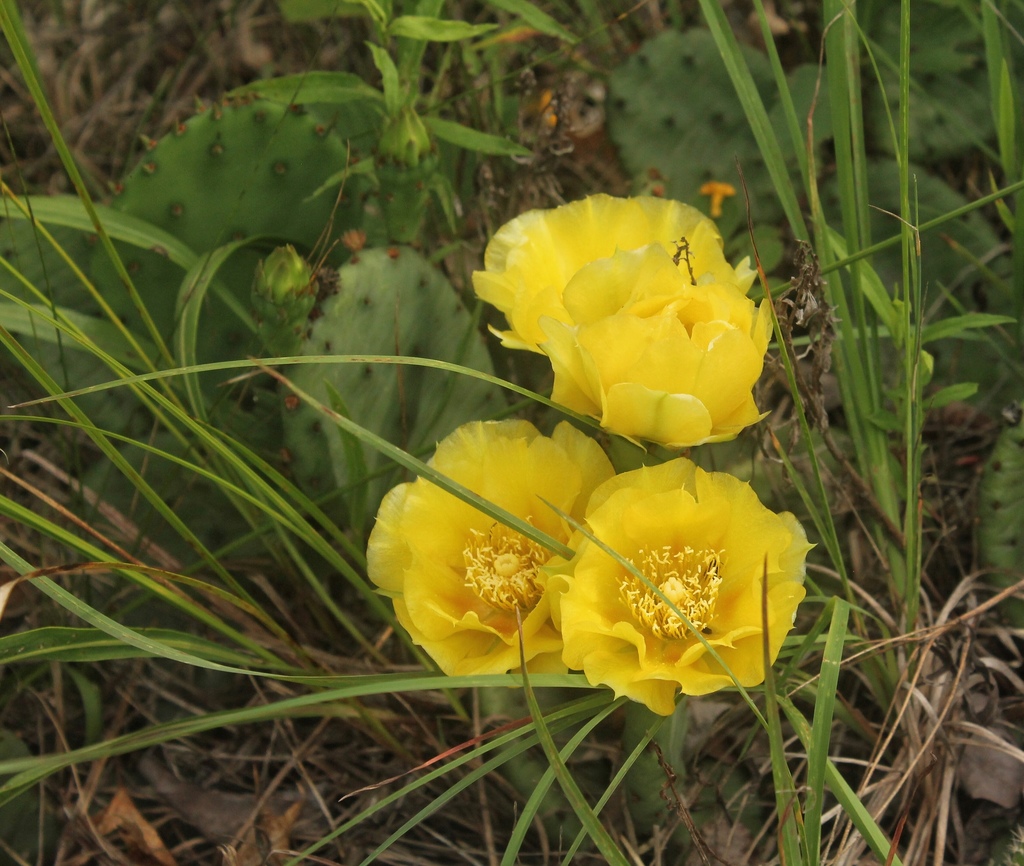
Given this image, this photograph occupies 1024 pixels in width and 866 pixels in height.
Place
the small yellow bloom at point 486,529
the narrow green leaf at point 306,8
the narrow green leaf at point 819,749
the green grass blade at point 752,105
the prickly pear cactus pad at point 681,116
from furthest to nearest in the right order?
the prickly pear cactus pad at point 681,116 → the narrow green leaf at point 306,8 → the green grass blade at point 752,105 → the small yellow bloom at point 486,529 → the narrow green leaf at point 819,749

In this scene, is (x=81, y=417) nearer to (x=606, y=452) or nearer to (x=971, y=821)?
(x=606, y=452)

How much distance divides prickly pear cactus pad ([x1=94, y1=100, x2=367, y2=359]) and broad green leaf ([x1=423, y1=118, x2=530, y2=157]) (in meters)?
0.12

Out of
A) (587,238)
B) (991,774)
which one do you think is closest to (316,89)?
(587,238)

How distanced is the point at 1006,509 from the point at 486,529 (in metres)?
0.56

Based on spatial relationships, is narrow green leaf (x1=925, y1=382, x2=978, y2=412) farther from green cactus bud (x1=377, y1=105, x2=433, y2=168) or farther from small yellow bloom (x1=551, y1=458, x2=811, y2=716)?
green cactus bud (x1=377, y1=105, x2=433, y2=168)

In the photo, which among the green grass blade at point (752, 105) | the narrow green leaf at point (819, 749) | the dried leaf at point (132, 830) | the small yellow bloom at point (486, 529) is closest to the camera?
the narrow green leaf at point (819, 749)

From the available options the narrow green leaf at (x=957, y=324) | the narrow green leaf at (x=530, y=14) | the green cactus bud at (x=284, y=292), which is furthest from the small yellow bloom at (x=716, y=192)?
the green cactus bud at (x=284, y=292)

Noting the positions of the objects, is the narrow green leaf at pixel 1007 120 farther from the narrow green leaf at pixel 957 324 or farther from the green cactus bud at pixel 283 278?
the green cactus bud at pixel 283 278

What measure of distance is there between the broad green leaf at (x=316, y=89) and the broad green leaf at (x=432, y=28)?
0.31 feet

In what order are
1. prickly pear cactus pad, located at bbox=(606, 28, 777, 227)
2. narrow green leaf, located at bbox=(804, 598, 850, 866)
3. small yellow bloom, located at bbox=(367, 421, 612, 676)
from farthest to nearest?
1. prickly pear cactus pad, located at bbox=(606, 28, 777, 227)
2. small yellow bloom, located at bbox=(367, 421, 612, 676)
3. narrow green leaf, located at bbox=(804, 598, 850, 866)

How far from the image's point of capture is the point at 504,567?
769 mm

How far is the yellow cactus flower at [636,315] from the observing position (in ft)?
2.23

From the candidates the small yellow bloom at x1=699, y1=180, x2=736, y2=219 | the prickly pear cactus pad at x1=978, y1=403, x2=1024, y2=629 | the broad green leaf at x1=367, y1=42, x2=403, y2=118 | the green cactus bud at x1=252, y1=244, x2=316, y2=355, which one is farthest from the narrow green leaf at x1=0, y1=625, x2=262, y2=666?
the small yellow bloom at x1=699, y1=180, x2=736, y2=219

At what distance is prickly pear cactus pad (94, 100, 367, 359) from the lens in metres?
1.10
